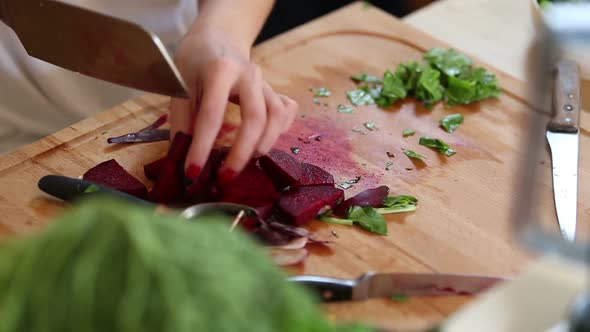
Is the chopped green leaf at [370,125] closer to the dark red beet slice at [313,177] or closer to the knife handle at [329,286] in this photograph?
the dark red beet slice at [313,177]

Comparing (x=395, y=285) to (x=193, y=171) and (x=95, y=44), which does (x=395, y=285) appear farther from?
(x=95, y=44)

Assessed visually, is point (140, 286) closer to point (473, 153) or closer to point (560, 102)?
point (473, 153)

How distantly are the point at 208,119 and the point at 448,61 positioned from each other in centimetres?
77

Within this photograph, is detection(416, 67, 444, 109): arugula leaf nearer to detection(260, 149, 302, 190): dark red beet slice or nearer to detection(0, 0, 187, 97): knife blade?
detection(260, 149, 302, 190): dark red beet slice

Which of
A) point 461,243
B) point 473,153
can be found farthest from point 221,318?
point 473,153

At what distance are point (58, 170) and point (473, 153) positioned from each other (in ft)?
A: 2.83

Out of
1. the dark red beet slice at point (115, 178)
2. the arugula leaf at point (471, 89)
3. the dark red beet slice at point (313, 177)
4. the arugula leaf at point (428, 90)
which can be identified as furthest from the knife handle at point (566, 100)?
the dark red beet slice at point (115, 178)

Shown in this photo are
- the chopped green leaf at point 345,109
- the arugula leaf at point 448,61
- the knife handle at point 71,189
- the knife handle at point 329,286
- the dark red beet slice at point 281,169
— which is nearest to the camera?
the knife handle at point 329,286

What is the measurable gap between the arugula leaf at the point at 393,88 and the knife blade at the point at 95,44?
60 cm

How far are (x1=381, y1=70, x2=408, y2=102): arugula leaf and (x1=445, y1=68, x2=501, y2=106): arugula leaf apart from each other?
108 millimetres

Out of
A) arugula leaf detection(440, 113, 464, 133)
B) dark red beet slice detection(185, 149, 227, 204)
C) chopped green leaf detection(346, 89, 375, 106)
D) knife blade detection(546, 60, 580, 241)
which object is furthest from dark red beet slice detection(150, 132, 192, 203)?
knife blade detection(546, 60, 580, 241)

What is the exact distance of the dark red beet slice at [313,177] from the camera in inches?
61.2

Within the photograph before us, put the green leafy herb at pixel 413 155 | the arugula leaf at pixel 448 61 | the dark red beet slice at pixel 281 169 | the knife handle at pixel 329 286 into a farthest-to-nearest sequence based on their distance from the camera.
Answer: the arugula leaf at pixel 448 61
the green leafy herb at pixel 413 155
the dark red beet slice at pixel 281 169
the knife handle at pixel 329 286

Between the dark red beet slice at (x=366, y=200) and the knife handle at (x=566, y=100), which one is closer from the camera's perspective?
the dark red beet slice at (x=366, y=200)
